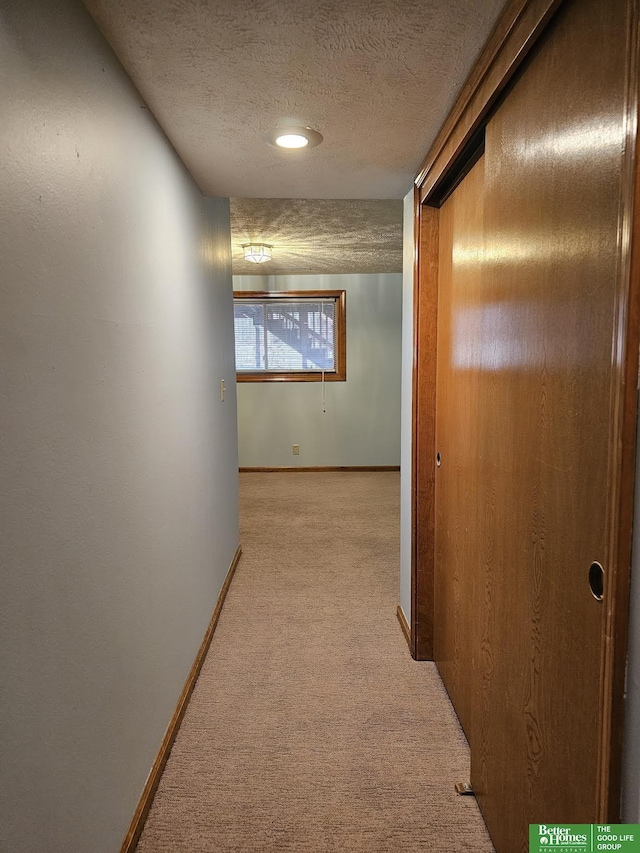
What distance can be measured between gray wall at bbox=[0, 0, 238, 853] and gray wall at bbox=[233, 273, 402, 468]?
13.2ft

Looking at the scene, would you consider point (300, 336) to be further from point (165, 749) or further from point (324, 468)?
point (165, 749)

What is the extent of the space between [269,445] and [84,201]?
4947 millimetres

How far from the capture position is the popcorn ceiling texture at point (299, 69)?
1.11 meters

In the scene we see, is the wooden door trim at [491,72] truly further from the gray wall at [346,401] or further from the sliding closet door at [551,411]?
the gray wall at [346,401]

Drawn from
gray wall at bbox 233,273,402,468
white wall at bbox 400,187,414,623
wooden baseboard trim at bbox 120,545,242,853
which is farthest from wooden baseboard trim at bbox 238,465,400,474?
white wall at bbox 400,187,414,623

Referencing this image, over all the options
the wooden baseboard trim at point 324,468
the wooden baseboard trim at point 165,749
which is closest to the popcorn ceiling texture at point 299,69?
the wooden baseboard trim at point 165,749

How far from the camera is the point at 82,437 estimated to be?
1.08 m

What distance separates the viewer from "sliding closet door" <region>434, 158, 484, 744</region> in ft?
5.16

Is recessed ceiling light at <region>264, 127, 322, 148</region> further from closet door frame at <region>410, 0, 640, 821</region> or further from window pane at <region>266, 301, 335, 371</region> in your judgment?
window pane at <region>266, 301, 335, 371</region>

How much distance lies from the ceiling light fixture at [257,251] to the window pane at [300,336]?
132 centimetres

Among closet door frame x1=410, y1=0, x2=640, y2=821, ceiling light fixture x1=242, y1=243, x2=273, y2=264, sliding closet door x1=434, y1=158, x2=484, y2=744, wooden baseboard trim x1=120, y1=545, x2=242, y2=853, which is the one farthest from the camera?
ceiling light fixture x1=242, y1=243, x2=273, y2=264

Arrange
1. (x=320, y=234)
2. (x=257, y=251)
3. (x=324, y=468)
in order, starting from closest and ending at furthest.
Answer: (x=320, y=234) → (x=257, y=251) → (x=324, y=468)

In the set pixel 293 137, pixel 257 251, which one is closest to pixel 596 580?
pixel 293 137

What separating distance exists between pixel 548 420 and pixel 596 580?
315 millimetres
